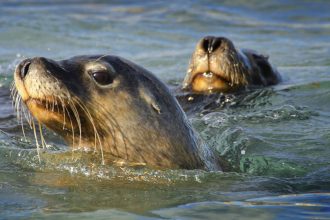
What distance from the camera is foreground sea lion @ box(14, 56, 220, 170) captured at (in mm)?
4707

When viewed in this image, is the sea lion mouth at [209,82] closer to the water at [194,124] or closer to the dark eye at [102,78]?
the water at [194,124]

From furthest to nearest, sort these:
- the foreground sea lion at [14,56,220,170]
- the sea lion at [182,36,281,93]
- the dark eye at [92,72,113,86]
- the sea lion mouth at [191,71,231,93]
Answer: the sea lion mouth at [191,71,231,93]
the sea lion at [182,36,281,93]
the dark eye at [92,72,113,86]
the foreground sea lion at [14,56,220,170]

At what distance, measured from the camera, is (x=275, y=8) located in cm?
1363

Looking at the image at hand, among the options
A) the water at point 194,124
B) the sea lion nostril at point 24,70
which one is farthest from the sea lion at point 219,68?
the sea lion nostril at point 24,70

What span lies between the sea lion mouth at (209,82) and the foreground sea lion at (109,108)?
9.31 ft

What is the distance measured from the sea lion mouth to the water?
0.66 feet

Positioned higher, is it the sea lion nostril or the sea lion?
the sea lion nostril

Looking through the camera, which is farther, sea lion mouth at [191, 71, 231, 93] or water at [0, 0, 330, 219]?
sea lion mouth at [191, 71, 231, 93]

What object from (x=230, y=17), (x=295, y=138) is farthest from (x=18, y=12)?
(x=295, y=138)

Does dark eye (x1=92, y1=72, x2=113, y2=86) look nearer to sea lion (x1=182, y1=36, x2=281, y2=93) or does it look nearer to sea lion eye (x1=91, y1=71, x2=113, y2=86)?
sea lion eye (x1=91, y1=71, x2=113, y2=86)

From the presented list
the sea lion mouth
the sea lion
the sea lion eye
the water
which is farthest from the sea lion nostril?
the sea lion mouth

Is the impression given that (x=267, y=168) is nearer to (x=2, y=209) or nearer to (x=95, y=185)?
(x=95, y=185)

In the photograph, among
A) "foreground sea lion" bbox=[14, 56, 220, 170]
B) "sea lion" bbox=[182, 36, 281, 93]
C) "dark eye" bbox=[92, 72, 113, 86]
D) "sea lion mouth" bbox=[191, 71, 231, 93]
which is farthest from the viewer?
"sea lion mouth" bbox=[191, 71, 231, 93]

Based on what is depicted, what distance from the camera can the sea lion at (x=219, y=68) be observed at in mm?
7785
